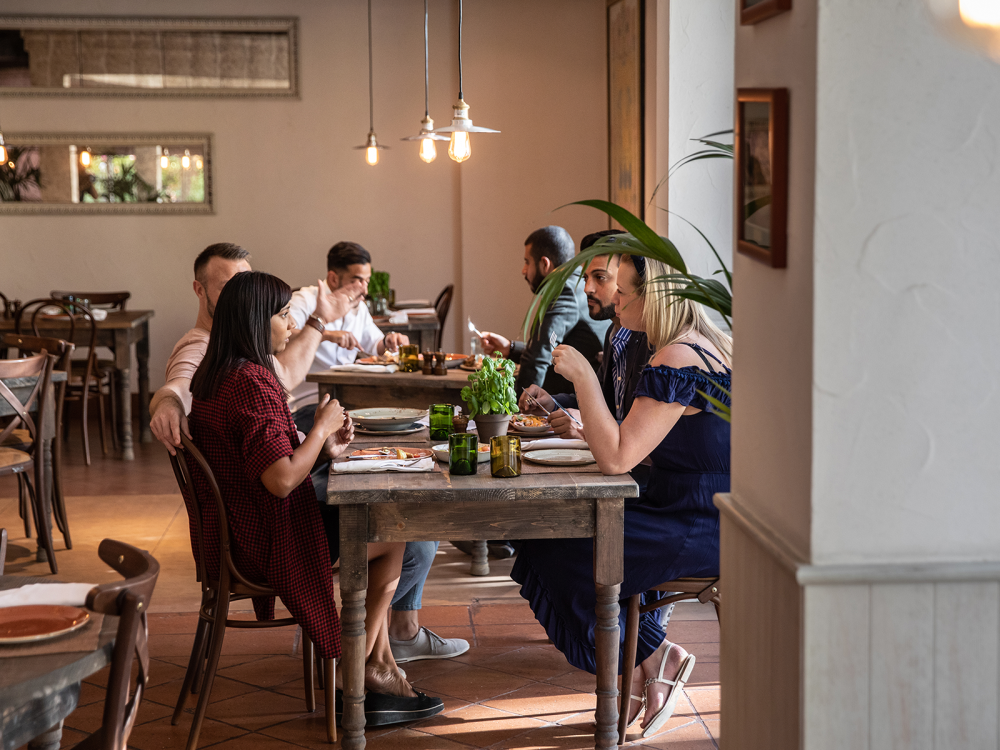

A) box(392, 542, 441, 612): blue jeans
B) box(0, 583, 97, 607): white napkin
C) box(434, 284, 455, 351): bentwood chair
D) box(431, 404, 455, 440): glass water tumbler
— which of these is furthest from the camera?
box(434, 284, 455, 351): bentwood chair

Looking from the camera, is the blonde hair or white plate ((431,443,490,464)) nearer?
white plate ((431,443,490,464))

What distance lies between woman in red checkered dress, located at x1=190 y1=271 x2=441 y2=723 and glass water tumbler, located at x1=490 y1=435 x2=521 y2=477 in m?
0.42

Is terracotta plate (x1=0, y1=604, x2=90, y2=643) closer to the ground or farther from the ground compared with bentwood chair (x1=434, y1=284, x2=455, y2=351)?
closer to the ground

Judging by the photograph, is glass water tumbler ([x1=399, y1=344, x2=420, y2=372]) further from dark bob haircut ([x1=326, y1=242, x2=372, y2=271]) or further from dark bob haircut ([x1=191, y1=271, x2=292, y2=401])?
dark bob haircut ([x1=191, y1=271, x2=292, y2=401])

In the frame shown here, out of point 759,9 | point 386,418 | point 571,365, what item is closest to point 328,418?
point 386,418

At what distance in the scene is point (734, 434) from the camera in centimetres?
184

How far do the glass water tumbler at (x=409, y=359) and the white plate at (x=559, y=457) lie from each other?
1529mm

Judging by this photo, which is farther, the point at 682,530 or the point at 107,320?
the point at 107,320

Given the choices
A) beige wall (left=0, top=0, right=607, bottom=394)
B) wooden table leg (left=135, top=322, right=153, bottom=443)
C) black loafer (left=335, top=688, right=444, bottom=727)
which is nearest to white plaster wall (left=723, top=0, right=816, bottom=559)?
black loafer (left=335, top=688, right=444, bottom=727)

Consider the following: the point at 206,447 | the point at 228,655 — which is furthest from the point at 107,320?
the point at 206,447

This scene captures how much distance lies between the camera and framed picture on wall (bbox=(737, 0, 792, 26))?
60.1 inches

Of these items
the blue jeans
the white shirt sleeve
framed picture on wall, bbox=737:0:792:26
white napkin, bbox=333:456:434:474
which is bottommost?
the blue jeans

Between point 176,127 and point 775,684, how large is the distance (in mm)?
7630

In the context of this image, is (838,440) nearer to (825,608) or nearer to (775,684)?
(825,608)
